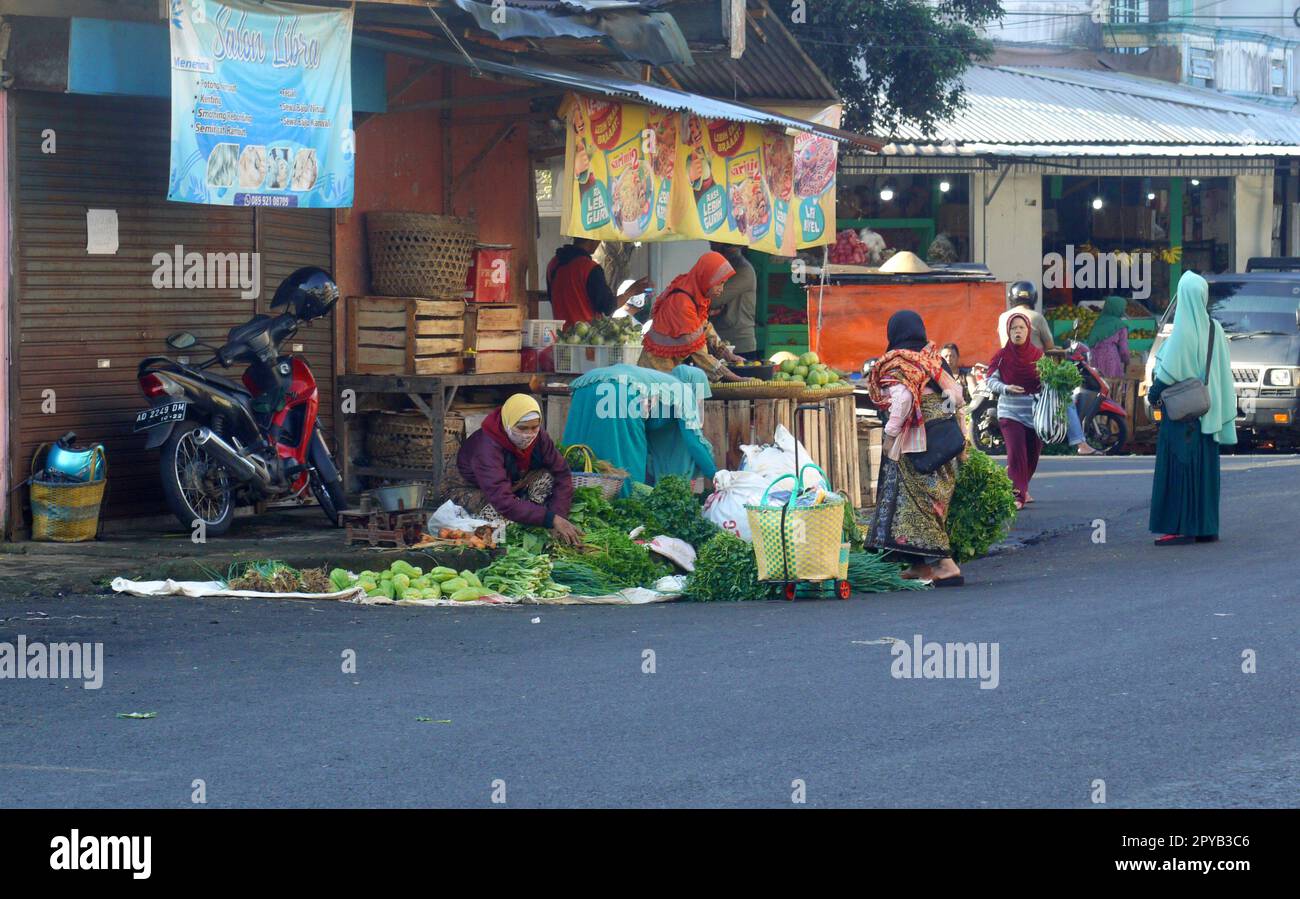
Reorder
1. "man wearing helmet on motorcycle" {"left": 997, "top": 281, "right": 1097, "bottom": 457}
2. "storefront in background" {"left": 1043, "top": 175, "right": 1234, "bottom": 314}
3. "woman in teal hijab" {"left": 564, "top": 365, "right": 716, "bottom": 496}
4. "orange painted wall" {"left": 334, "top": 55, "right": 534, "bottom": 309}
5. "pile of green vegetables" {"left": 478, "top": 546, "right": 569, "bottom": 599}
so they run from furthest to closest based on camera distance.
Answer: "storefront in background" {"left": 1043, "top": 175, "right": 1234, "bottom": 314} → "man wearing helmet on motorcycle" {"left": 997, "top": 281, "right": 1097, "bottom": 457} → "orange painted wall" {"left": 334, "top": 55, "right": 534, "bottom": 309} → "woman in teal hijab" {"left": 564, "top": 365, "right": 716, "bottom": 496} → "pile of green vegetables" {"left": 478, "top": 546, "right": 569, "bottom": 599}

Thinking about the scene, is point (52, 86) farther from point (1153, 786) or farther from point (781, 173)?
point (1153, 786)

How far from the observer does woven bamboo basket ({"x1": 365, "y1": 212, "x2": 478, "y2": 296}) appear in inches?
Answer: 533

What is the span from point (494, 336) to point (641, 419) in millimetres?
2072

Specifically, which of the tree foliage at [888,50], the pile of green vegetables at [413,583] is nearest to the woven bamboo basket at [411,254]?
the pile of green vegetables at [413,583]

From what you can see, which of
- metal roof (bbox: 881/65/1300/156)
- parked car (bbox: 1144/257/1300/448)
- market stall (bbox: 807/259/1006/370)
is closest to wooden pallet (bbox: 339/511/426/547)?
market stall (bbox: 807/259/1006/370)

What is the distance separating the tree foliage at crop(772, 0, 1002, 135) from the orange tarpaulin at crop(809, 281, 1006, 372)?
4421 millimetres

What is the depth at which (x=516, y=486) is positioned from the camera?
11.2 m

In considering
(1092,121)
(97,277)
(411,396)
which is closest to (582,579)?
(411,396)

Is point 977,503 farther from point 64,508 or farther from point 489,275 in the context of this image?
point 64,508

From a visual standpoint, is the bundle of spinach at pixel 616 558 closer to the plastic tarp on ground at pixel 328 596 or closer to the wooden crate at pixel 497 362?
the plastic tarp on ground at pixel 328 596

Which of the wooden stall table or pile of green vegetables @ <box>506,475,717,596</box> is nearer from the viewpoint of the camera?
pile of green vegetables @ <box>506,475,717,596</box>

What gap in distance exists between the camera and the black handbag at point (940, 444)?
35.8 ft

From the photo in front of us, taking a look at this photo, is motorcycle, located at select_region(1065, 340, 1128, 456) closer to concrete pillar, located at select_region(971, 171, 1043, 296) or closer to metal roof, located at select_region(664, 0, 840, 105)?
metal roof, located at select_region(664, 0, 840, 105)

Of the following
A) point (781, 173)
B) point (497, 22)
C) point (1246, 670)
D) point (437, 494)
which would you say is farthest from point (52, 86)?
point (1246, 670)
